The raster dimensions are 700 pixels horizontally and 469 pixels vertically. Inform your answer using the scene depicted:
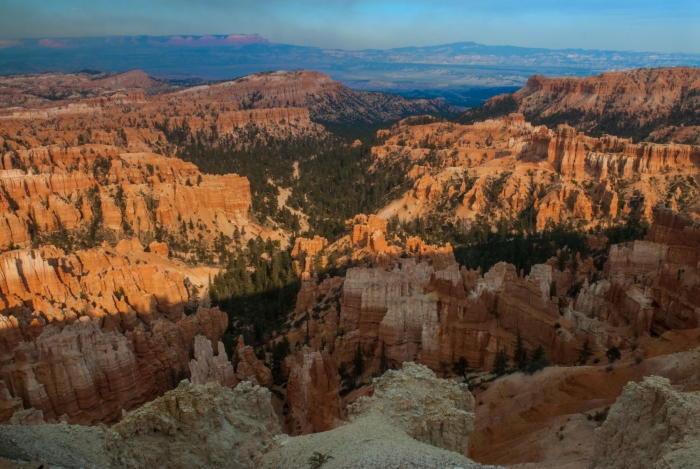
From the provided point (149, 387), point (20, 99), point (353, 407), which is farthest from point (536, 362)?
point (20, 99)

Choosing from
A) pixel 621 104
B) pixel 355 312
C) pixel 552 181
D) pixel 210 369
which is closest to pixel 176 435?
pixel 210 369

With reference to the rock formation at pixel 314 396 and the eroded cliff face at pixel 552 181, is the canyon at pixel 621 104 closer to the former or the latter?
the eroded cliff face at pixel 552 181

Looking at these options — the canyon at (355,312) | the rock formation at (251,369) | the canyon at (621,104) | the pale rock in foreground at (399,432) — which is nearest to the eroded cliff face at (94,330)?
the canyon at (355,312)

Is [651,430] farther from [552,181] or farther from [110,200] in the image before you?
[552,181]

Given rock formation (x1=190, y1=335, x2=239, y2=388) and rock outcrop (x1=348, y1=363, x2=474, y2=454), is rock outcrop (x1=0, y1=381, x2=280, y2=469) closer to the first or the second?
rock outcrop (x1=348, y1=363, x2=474, y2=454)

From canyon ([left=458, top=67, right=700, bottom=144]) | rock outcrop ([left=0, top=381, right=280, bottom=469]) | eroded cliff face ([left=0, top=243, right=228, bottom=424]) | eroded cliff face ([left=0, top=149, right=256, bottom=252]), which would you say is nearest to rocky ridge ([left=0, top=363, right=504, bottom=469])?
rock outcrop ([left=0, top=381, right=280, bottom=469])

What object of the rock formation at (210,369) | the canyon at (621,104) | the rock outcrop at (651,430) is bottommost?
the rock formation at (210,369)
